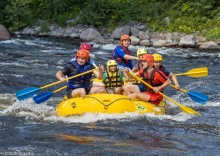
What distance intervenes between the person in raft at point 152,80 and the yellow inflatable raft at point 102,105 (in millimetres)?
427

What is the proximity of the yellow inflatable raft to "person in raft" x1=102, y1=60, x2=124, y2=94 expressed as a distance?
634 millimetres

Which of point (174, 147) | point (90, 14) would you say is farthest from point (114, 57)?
point (90, 14)

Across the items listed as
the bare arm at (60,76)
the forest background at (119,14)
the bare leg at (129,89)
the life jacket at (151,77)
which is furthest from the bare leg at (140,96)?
the forest background at (119,14)

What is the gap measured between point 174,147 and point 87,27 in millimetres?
17485

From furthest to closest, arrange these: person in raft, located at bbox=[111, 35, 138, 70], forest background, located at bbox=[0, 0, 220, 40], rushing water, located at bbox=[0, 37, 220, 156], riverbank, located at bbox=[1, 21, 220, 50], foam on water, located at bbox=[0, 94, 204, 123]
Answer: forest background, located at bbox=[0, 0, 220, 40] → riverbank, located at bbox=[1, 21, 220, 50] → person in raft, located at bbox=[111, 35, 138, 70] → foam on water, located at bbox=[0, 94, 204, 123] → rushing water, located at bbox=[0, 37, 220, 156]

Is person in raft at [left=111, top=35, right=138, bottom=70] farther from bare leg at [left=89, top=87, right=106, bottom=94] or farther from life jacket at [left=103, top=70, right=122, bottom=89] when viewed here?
bare leg at [left=89, top=87, right=106, bottom=94]

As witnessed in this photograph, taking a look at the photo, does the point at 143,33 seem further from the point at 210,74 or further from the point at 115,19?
the point at 210,74

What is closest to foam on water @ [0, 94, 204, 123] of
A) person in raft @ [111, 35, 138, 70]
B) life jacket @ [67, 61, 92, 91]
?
life jacket @ [67, 61, 92, 91]

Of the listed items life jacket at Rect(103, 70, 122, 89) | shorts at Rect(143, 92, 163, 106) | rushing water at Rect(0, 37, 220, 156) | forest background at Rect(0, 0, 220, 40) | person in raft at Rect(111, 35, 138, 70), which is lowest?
rushing water at Rect(0, 37, 220, 156)

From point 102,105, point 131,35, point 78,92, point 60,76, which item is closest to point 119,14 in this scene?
point 131,35

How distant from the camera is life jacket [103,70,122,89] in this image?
8805mm

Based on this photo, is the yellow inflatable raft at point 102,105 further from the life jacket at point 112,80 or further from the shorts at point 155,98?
the life jacket at point 112,80

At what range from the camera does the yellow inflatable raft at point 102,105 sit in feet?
26.1

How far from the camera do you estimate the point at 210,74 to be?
14109 mm
